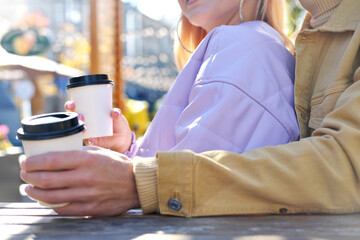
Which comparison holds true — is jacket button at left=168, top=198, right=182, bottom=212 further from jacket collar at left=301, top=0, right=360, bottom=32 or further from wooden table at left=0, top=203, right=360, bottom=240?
jacket collar at left=301, top=0, right=360, bottom=32

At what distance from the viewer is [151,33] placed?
17656 mm

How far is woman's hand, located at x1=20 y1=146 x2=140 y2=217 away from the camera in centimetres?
89

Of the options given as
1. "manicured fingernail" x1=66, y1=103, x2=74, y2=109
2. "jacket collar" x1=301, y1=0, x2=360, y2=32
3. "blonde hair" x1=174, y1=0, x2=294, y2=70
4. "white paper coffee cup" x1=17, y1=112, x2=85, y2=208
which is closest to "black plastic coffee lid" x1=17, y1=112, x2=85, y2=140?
"white paper coffee cup" x1=17, y1=112, x2=85, y2=208

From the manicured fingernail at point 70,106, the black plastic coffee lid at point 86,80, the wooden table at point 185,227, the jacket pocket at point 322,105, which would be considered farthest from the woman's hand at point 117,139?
the jacket pocket at point 322,105

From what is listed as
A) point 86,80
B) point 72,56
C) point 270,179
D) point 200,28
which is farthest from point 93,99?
point 72,56

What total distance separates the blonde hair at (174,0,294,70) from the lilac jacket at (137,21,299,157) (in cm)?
39

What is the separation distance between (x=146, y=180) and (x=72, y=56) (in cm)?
1298

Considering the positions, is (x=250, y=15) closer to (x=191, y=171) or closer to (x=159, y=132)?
(x=159, y=132)

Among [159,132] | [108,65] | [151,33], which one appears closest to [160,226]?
[159,132]

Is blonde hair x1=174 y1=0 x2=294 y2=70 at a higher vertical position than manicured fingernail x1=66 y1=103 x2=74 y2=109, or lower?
higher

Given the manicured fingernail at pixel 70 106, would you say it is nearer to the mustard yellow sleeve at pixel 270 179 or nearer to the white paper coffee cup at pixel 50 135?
the white paper coffee cup at pixel 50 135

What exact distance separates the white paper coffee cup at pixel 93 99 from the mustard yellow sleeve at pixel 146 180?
0.41 m

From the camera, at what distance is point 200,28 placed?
2.30 meters

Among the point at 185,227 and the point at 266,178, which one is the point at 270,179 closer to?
the point at 266,178
